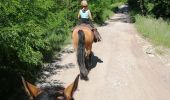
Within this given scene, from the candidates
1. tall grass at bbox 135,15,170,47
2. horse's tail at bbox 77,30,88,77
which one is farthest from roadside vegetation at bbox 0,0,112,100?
tall grass at bbox 135,15,170,47

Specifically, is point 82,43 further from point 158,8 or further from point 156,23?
point 158,8

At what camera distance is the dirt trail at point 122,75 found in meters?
11.6

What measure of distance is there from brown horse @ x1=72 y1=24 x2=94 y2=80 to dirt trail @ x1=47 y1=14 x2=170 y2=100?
438 mm

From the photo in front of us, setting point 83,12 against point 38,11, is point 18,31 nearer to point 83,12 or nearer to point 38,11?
point 38,11

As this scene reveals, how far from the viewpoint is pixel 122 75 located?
44.8 feet

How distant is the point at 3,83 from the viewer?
1091 centimetres

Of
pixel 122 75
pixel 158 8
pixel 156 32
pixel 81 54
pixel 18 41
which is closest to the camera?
pixel 18 41

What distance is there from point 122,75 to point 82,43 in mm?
1985

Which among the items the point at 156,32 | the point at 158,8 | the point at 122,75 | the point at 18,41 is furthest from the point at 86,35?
the point at 158,8

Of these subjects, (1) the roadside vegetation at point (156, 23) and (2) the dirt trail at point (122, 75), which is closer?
(2) the dirt trail at point (122, 75)

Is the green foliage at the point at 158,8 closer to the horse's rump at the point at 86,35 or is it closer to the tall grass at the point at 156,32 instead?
the tall grass at the point at 156,32

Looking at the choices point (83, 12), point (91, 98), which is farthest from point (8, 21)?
point (83, 12)

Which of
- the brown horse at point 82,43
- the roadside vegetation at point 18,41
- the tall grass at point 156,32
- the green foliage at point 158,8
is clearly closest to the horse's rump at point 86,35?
the brown horse at point 82,43

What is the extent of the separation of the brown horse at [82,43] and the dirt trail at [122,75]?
438mm
